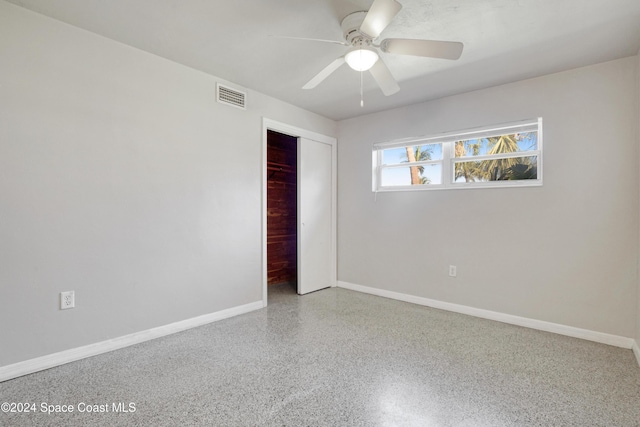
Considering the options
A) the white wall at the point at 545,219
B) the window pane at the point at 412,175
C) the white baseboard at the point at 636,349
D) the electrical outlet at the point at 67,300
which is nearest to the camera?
the electrical outlet at the point at 67,300

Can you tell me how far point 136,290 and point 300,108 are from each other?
2.75m

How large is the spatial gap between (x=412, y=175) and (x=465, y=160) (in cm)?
64

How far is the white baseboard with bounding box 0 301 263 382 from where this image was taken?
197 cm

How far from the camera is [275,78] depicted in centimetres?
300

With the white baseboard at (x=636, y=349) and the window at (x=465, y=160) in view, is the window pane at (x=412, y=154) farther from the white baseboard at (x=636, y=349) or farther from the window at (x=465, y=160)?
the white baseboard at (x=636, y=349)

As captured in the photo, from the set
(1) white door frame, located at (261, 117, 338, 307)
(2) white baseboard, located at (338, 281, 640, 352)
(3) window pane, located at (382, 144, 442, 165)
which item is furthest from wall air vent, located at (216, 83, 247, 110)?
(2) white baseboard, located at (338, 281, 640, 352)

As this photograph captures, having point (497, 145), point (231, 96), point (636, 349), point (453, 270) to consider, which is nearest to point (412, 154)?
point (497, 145)

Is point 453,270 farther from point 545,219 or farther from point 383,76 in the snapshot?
point 383,76

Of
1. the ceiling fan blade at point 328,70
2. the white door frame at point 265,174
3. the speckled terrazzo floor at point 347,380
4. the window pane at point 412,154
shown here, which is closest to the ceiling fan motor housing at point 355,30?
the ceiling fan blade at point 328,70

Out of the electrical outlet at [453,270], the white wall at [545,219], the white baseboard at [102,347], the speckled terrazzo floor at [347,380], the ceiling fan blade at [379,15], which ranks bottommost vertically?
the speckled terrazzo floor at [347,380]

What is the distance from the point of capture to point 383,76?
Answer: 2.22 meters

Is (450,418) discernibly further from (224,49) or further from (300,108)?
(300,108)

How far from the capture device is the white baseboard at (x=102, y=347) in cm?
197

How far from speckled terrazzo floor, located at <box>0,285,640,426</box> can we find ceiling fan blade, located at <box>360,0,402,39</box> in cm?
214
